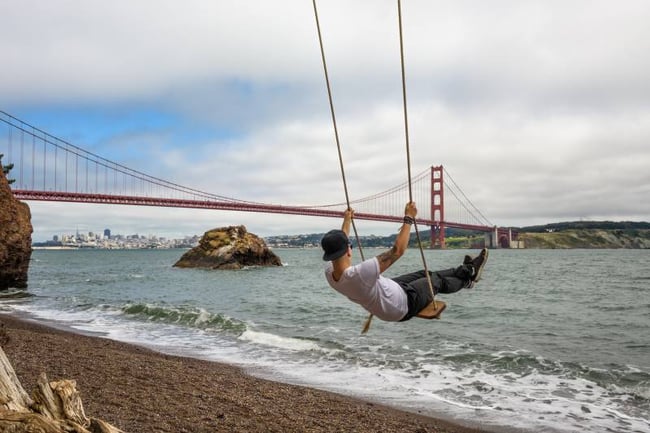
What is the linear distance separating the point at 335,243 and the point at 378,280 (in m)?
0.51

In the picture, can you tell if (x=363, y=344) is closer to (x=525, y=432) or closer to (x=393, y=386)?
(x=393, y=386)

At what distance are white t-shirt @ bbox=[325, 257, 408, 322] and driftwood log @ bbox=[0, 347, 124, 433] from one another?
1.96 m

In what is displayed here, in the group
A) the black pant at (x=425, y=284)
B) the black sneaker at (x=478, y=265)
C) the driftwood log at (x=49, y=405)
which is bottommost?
the driftwood log at (x=49, y=405)

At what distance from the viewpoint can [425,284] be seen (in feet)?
15.9

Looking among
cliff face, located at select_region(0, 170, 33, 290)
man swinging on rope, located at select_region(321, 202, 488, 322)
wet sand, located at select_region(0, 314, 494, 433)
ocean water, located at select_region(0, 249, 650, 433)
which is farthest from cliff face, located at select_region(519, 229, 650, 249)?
man swinging on rope, located at select_region(321, 202, 488, 322)

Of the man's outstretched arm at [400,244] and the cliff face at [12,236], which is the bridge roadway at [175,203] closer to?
the cliff face at [12,236]

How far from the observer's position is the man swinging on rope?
429 centimetres

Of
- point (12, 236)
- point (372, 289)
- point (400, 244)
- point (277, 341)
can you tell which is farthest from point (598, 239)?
point (372, 289)

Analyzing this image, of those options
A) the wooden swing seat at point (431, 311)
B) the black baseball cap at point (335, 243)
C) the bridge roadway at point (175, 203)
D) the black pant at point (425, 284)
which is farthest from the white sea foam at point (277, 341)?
the bridge roadway at point (175, 203)

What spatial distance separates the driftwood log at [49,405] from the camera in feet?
11.1

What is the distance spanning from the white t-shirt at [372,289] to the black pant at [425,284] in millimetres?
98

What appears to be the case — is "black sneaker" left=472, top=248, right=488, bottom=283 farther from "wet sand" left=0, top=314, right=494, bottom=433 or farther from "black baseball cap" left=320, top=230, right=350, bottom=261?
"wet sand" left=0, top=314, right=494, bottom=433

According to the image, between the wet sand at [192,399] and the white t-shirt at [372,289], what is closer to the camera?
the white t-shirt at [372,289]

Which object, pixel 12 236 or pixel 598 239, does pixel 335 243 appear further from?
pixel 598 239
